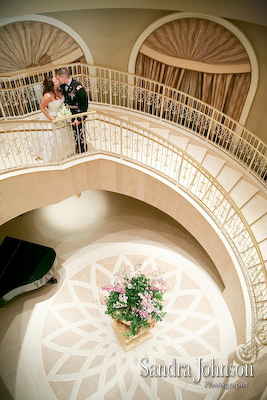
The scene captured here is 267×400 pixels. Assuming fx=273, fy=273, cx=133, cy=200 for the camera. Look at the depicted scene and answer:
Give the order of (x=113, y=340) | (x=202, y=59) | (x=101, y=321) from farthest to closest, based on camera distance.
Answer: (x=202, y=59) → (x=101, y=321) → (x=113, y=340)

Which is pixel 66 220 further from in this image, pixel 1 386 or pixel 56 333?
pixel 1 386

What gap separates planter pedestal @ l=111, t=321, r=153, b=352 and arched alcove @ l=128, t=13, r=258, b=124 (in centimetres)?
631

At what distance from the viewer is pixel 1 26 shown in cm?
704

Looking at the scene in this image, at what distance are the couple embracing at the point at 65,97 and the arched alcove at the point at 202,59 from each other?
3647 millimetres

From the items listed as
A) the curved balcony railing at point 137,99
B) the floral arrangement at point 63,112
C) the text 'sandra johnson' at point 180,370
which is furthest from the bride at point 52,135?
the text 'sandra johnson' at point 180,370

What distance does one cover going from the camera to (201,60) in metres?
7.54

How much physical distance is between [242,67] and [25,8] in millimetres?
5283

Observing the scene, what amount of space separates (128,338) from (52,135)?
483cm

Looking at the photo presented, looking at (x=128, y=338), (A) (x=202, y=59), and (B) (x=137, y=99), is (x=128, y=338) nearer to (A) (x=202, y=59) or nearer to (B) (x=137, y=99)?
(B) (x=137, y=99)

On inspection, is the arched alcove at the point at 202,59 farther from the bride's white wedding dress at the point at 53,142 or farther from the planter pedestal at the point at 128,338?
the planter pedestal at the point at 128,338

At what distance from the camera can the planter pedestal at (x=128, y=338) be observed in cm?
621

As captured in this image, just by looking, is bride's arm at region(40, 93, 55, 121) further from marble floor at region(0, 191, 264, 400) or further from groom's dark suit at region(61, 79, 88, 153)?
marble floor at region(0, 191, 264, 400)

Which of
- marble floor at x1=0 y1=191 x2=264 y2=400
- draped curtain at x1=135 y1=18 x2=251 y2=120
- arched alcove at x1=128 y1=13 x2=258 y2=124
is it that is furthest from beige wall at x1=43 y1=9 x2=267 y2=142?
marble floor at x1=0 y1=191 x2=264 y2=400

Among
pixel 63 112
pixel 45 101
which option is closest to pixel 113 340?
pixel 63 112
